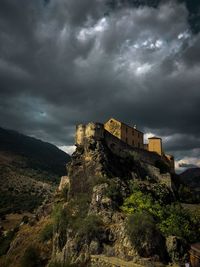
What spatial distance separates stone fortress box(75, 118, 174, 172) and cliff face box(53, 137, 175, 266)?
1.03 m

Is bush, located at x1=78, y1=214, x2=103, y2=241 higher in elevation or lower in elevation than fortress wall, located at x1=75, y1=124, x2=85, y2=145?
lower

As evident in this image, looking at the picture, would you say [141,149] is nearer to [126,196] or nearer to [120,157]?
[120,157]

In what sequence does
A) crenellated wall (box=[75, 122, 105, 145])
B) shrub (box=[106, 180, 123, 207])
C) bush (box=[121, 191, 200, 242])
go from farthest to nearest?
crenellated wall (box=[75, 122, 105, 145]) → shrub (box=[106, 180, 123, 207]) → bush (box=[121, 191, 200, 242])

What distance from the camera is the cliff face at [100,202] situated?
3222 cm

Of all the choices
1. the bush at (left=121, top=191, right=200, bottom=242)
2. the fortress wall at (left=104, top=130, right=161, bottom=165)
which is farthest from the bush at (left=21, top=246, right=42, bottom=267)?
the fortress wall at (left=104, top=130, right=161, bottom=165)

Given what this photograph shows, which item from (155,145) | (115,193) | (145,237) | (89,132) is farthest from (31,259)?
(155,145)

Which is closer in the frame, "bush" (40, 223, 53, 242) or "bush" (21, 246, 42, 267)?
"bush" (21, 246, 42, 267)

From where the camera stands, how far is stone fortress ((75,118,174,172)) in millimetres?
49156

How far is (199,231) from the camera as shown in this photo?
1516 inches

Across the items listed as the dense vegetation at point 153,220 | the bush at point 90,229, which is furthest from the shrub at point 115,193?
the bush at point 90,229

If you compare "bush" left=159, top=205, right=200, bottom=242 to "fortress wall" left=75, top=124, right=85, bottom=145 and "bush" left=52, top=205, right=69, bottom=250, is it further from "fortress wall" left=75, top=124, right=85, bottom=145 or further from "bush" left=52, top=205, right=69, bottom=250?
"fortress wall" left=75, top=124, right=85, bottom=145

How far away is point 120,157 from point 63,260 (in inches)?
857

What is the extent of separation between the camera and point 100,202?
3806 centimetres

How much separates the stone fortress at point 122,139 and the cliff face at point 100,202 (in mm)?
1034
